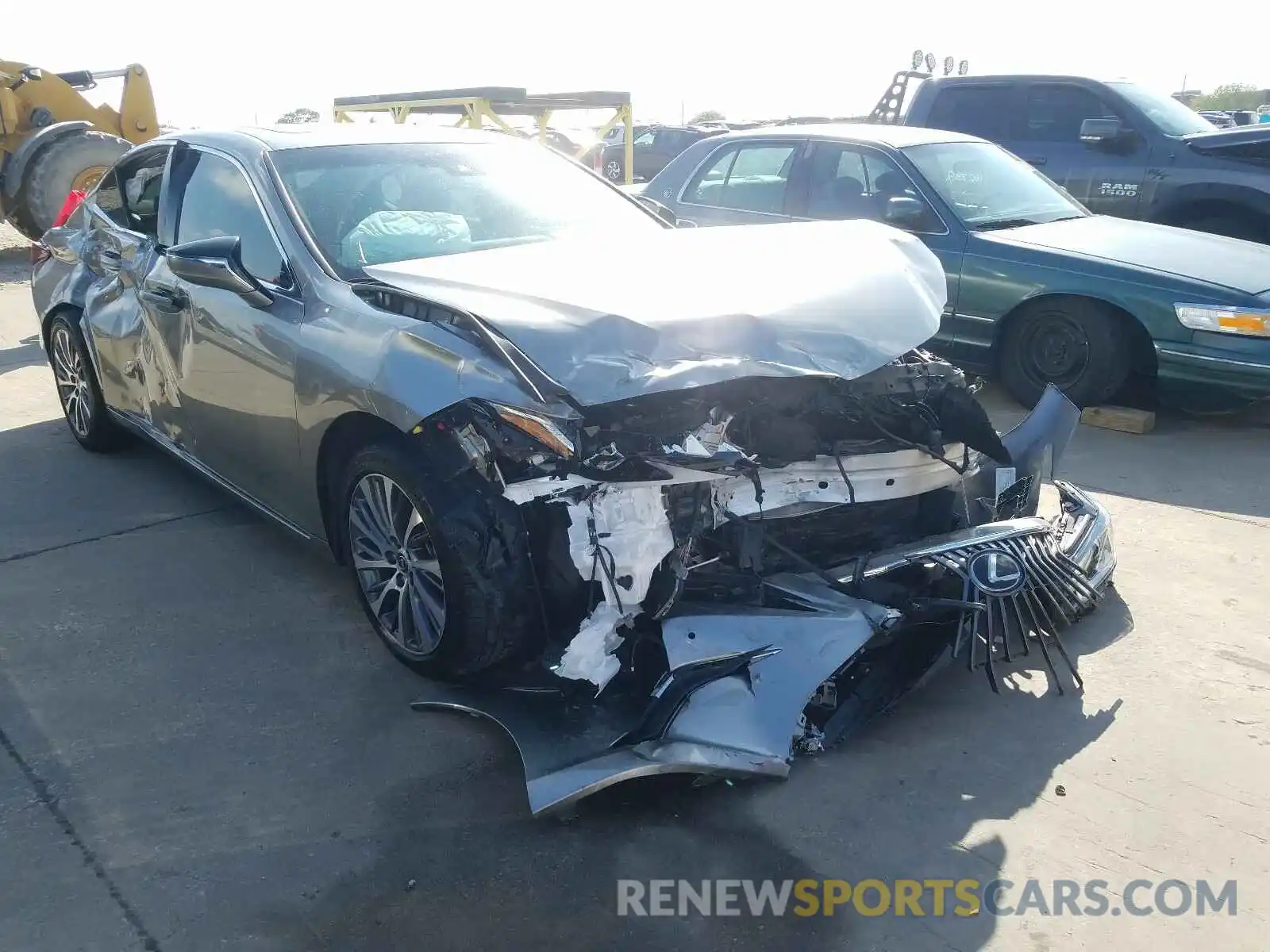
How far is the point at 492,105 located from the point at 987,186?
7.89 m

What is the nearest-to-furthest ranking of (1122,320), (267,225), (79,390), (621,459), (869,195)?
(621,459) < (267,225) < (79,390) < (1122,320) < (869,195)

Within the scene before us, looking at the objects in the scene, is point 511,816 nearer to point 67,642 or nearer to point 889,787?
point 889,787

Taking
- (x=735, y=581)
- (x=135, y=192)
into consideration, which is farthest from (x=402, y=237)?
(x=135, y=192)

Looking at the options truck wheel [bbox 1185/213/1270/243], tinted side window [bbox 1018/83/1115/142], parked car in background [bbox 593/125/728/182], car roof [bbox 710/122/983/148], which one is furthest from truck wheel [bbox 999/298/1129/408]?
parked car in background [bbox 593/125/728/182]

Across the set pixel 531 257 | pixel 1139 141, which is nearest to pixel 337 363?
pixel 531 257

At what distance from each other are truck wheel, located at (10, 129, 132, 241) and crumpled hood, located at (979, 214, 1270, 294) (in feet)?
31.5

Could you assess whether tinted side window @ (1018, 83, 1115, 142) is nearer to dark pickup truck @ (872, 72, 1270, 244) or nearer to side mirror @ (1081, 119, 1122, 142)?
dark pickup truck @ (872, 72, 1270, 244)

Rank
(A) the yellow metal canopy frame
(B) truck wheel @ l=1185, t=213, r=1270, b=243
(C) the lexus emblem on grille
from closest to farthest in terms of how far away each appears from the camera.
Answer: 1. (C) the lexus emblem on grille
2. (B) truck wheel @ l=1185, t=213, r=1270, b=243
3. (A) the yellow metal canopy frame

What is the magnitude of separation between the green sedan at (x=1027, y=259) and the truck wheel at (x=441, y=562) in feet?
11.0

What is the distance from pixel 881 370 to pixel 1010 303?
10.4 feet

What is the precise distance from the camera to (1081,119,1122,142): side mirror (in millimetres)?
7953

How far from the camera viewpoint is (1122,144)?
26.7 ft

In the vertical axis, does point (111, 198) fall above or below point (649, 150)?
above

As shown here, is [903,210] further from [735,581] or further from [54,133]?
[54,133]
